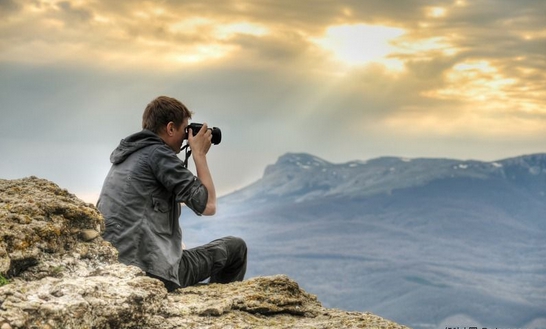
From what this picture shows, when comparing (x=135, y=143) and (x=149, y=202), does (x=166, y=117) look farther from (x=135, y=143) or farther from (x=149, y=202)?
(x=149, y=202)

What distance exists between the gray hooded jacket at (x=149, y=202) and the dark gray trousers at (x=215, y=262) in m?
0.45

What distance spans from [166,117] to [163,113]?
0.06 m

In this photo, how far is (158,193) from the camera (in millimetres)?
9570

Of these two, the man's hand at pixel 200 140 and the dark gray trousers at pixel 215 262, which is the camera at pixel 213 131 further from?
the dark gray trousers at pixel 215 262

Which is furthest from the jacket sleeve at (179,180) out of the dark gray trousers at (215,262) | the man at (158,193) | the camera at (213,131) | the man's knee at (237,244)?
the man's knee at (237,244)

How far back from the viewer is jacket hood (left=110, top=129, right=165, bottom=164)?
980 cm

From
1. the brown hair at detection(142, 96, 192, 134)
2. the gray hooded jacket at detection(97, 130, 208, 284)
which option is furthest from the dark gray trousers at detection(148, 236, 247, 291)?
the brown hair at detection(142, 96, 192, 134)

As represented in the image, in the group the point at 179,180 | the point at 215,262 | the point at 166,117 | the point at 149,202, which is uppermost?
the point at 166,117

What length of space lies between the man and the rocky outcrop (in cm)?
54

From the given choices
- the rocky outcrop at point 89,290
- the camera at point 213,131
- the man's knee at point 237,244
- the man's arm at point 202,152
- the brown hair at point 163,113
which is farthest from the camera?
the man's knee at point 237,244

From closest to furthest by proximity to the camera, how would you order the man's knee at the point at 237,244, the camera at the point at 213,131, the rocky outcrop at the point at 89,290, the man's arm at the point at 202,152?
1. the rocky outcrop at the point at 89,290
2. the man's arm at the point at 202,152
3. the camera at the point at 213,131
4. the man's knee at the point at 237,244

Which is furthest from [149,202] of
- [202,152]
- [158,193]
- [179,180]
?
[202,152]

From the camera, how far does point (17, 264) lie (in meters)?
6.93

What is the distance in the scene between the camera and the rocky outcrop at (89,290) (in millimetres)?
6164
